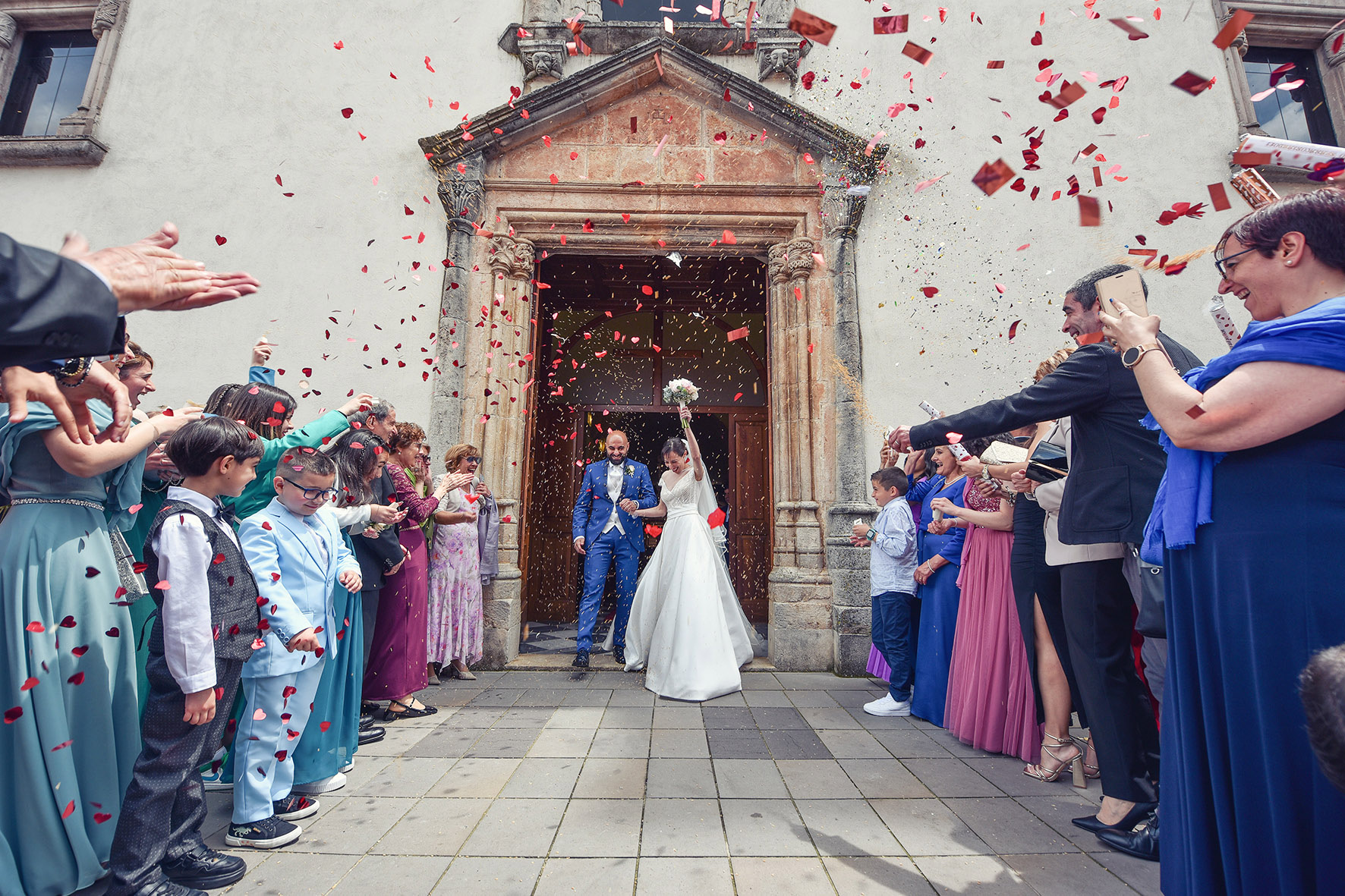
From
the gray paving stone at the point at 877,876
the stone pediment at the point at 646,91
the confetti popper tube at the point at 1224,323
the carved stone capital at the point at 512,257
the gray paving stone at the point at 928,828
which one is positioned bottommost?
the gray paving stone at the point at 877,876

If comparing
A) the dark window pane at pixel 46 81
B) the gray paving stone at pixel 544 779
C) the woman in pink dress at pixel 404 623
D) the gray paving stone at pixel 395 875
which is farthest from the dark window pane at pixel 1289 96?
the dark window pane at pixel 46 81

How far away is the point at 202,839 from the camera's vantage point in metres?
2.29

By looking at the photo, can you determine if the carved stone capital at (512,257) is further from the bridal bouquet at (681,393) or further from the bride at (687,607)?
the bride at (687,607)

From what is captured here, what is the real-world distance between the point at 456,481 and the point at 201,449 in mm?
2107

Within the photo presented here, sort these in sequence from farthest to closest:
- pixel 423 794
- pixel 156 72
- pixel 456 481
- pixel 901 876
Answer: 1. pixel 156 72
2. pixel 456 481
3. pixel 423 794
4. pixel 901 876

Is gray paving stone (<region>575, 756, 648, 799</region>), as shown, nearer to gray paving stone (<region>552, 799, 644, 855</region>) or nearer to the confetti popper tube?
gray paving stone (<region>552, 799, 644, 855</region>)

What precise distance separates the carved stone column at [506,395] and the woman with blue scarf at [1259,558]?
16.4ft

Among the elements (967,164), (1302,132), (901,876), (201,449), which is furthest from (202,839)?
(1302,132)


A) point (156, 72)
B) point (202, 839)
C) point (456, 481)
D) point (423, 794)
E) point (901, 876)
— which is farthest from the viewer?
point (156, 72)

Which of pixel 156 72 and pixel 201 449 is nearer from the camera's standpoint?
pixel 201 449

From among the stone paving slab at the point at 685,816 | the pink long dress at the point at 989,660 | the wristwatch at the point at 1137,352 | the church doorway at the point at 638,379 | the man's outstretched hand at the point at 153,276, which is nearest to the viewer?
the man's outstretched hand at the point at 153,276

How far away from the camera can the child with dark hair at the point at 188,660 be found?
75.6 inches

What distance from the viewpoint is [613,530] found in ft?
19.3

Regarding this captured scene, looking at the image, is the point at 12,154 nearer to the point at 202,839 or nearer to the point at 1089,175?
the point at 202,839
